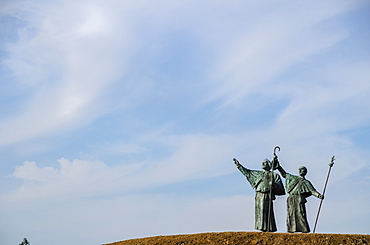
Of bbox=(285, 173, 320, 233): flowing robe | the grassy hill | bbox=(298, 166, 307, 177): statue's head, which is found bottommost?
the grassy hill

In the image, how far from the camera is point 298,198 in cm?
2339

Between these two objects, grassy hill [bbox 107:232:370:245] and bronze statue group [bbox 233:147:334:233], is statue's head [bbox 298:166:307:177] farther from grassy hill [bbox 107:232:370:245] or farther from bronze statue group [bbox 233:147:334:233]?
grassy hill [bbox 107:232:370:245]

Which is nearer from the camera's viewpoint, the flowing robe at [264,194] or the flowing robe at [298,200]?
the flowing robe at [298,200]

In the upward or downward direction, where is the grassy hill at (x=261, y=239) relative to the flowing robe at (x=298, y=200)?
downward

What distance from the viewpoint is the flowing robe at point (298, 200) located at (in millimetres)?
22969

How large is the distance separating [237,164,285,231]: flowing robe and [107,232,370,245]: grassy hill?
6.10ft

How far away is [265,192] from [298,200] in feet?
4.57

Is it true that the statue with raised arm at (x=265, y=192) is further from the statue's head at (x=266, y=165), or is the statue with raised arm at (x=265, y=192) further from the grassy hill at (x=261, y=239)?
the grassy hill at (x=261, y=239)

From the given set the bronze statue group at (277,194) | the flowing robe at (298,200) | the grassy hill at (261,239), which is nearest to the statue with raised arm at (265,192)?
the bronze statue group at (277,194)

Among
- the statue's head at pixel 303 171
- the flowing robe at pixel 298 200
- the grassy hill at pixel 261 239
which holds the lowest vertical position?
the grassy hill at pixel 261 239

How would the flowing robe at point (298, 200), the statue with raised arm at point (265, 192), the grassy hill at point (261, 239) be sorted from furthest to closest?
the statue with raised arm at point (265, 192)
the flowing robe at point (298, 200)
the grassy hill at point (261, 239)

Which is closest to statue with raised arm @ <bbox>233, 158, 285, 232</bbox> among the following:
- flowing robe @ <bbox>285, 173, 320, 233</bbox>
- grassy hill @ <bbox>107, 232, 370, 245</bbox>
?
flowing robe @ <bbox>285, 173, 320, 233</bbox>

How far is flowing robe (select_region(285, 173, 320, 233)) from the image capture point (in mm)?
22969

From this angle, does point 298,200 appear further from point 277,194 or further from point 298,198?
point 277,194
